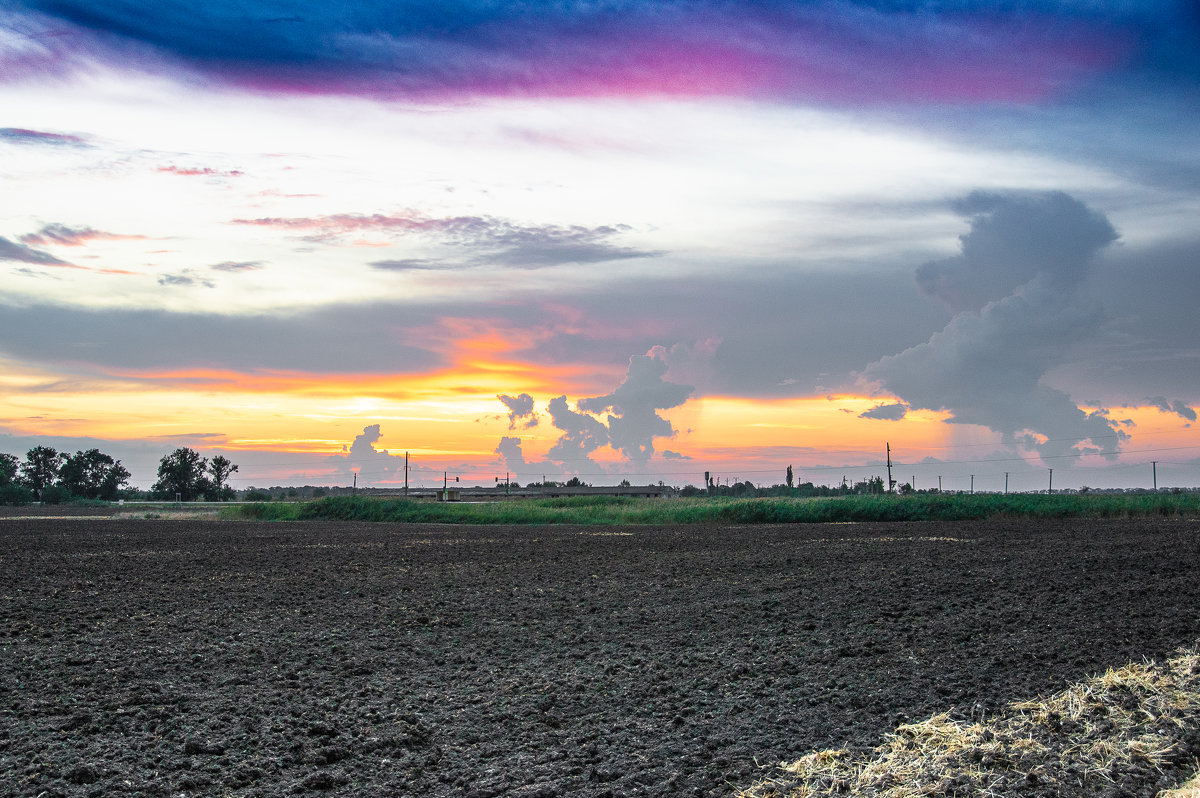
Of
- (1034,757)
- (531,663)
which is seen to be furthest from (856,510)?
(1034,757)

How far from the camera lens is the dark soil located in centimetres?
748

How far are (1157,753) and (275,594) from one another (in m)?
15.1

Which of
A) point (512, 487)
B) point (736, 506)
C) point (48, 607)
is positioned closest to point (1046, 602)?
point (48, 607)

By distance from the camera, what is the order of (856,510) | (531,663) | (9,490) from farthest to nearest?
(9,490) < (856,510) < (531,663)

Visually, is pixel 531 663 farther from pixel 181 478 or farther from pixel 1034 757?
pixel 181 478

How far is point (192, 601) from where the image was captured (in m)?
16.7

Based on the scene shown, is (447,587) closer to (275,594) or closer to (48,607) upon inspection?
(275,594)

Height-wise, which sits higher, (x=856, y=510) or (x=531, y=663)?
(x=856, y=510)

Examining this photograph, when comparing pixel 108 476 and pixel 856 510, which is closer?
pixel 856 510

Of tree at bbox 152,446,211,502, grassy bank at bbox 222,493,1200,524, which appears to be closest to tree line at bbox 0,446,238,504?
tree at bbox 152,446,211,502

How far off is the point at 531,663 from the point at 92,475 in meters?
149

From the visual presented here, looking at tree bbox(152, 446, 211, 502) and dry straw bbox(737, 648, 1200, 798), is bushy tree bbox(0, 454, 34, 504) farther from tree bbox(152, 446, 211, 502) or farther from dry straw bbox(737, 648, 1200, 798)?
dry straw bbox(737, 648, 1200, 798)

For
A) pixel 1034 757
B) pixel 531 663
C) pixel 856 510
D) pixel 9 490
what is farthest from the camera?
pixel 9 490

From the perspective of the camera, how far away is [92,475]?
140 metres
